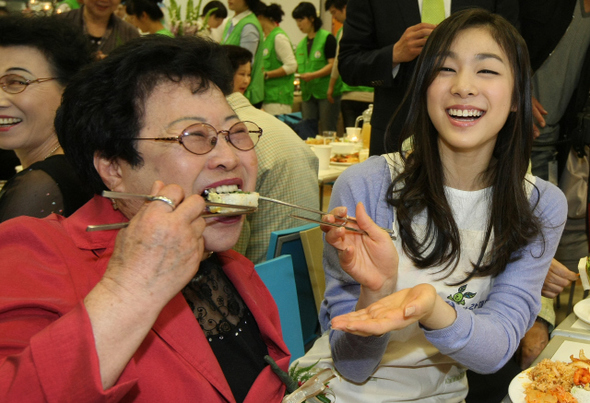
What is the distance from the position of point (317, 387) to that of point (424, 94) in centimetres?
103

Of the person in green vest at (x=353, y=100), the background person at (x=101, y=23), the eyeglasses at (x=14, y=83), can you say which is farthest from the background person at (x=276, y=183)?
the person in green vest at (x=353, y=100)

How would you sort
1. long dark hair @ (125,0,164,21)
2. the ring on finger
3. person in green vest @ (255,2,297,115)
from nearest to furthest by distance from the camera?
the ring on finger → long dark hair @ (125,0,164,21) → person in green vest @ (255,2,297,115)

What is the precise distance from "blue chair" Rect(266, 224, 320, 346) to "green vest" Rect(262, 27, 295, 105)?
18.1 ft

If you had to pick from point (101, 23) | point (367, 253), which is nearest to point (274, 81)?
point (101, 23)

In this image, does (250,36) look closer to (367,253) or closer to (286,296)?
(286,296)

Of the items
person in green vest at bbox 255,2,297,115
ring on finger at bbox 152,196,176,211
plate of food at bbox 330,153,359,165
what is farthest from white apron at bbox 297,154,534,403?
person in green vest at bbox 255,2,297,115

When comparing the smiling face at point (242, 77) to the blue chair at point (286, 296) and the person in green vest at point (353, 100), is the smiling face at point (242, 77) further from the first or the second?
the blue chair at point (286, 296)

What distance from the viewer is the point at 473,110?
5.65 feet

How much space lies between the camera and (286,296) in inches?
73.1

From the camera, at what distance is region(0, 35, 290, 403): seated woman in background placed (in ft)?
2.86

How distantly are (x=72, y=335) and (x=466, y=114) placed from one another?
4.44ft

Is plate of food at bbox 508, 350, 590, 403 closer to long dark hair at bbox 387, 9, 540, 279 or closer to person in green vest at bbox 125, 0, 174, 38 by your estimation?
long dark hair at bbox 387, 9, 540, 279

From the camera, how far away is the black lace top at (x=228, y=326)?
4.41 feet

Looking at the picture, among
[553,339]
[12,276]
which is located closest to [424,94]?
[553,339]
